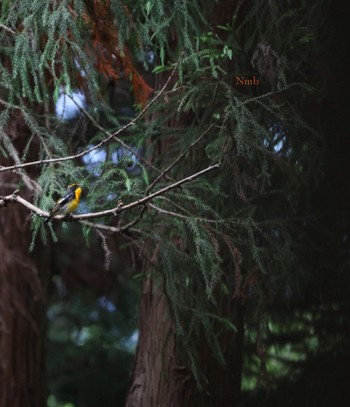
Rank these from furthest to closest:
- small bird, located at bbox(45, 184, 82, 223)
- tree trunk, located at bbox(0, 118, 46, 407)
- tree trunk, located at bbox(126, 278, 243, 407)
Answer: tree trunk, located at bbox(0, 118, 46, 407) < tree trunk, located at bbox(126, 278, 243, 407) < small bird, located at bbox(45, 184, 82, 223)

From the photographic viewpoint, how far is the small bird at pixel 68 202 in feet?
13.9

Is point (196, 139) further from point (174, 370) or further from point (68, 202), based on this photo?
point (174, 370)

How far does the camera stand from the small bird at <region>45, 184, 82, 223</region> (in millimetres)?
4230

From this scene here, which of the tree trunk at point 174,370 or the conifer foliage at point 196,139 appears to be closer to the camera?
the conifer foliage at point 196,139

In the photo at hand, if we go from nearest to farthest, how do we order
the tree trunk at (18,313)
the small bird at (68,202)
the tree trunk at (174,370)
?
the small bird at (68,202)
the tree trunk at (174,370)
the tree trunk at (18,313)

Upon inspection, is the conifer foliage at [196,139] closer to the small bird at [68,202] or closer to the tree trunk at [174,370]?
the tree trunk at [174,370]

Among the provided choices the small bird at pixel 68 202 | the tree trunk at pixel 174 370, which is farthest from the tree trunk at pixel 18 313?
the small bird at pixel 68 202

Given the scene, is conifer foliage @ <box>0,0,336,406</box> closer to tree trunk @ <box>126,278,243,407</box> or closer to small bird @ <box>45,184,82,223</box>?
tree trunk @ <box>126,278,243,407</box>

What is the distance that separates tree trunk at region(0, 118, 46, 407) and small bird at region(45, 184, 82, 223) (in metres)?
2.08

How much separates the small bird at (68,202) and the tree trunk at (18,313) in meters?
2.08

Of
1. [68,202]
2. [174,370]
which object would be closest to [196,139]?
[68,202]

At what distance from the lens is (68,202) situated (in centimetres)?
430

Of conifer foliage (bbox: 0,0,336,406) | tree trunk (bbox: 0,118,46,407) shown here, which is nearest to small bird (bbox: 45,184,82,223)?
conifer foliage (bbox: 0,0,336,406)

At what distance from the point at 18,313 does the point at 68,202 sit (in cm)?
243
